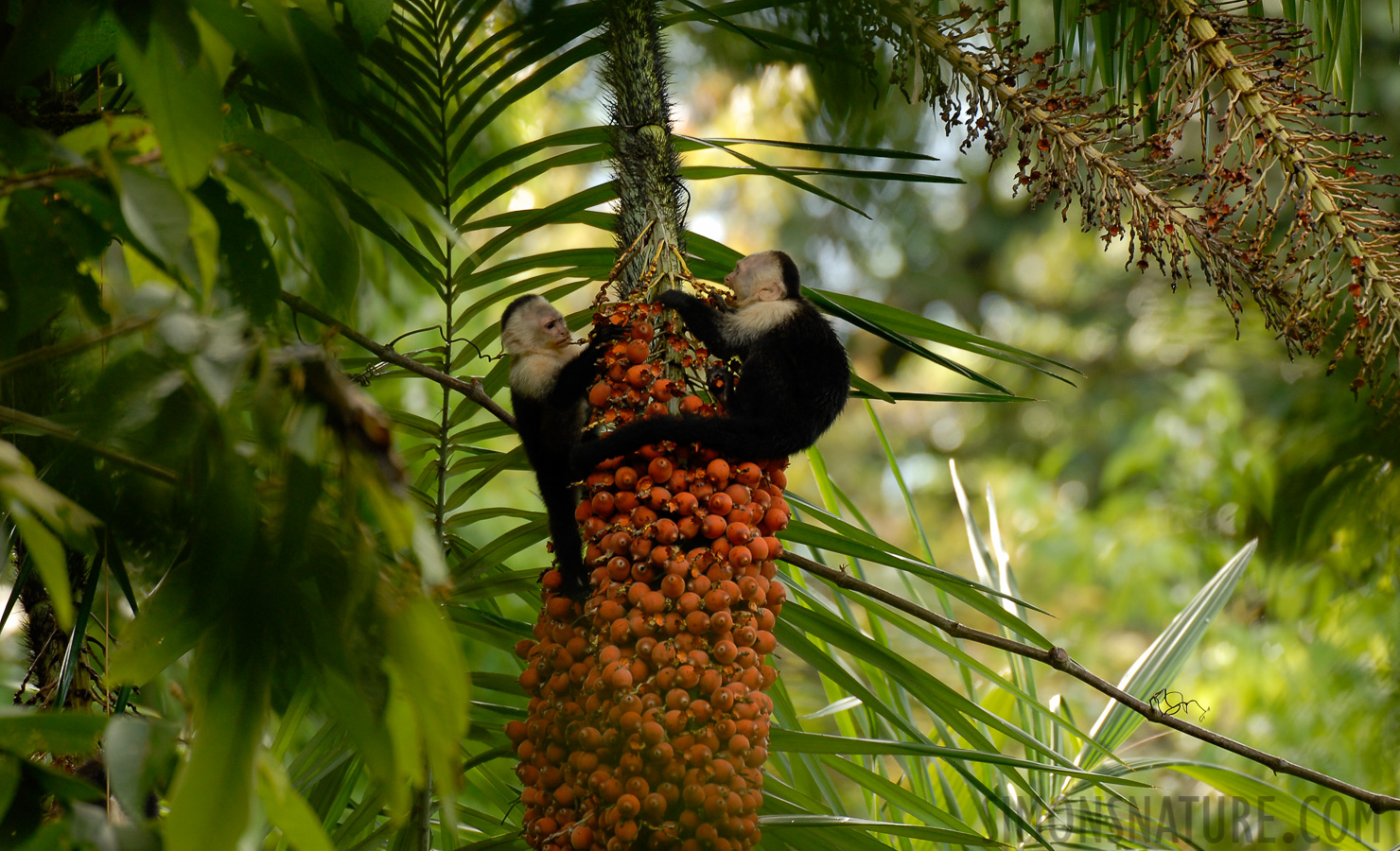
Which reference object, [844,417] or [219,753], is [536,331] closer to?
[219,753]

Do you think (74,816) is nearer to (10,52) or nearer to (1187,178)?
(10,52)

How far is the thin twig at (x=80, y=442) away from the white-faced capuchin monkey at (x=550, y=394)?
692mm

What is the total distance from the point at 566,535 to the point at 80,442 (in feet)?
2.79

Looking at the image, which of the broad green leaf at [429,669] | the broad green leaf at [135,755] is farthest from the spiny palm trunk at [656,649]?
the broad green leaf at [135,755]

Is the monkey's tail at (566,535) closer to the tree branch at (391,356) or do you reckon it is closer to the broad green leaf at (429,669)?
the tree branch at (391,356)

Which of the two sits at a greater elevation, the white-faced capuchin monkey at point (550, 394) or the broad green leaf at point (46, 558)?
the white-faced capuchin monkey at point (550, 394)

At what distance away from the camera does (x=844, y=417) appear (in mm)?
5082

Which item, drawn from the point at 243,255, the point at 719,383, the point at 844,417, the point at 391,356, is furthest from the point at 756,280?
the point at 844,417

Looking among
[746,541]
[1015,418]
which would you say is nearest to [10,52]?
[746,541]

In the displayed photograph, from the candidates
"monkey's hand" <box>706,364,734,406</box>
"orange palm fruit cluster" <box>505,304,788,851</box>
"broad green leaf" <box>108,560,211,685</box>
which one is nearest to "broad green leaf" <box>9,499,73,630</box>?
"broad green leaf" <box>108,560,211,685</box>

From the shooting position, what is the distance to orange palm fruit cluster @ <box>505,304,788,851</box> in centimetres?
114

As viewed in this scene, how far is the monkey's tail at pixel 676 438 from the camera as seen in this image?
131cm

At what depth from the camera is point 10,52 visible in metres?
0.85

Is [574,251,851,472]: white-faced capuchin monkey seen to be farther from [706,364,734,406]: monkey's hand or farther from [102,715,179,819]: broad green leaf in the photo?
[102,715,179,819]: broad green leaf
